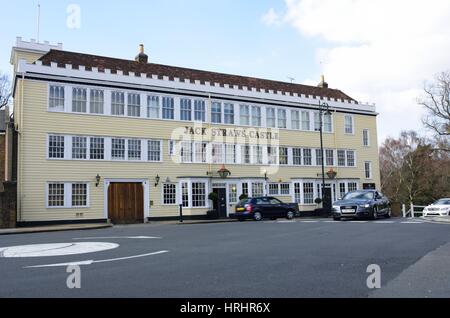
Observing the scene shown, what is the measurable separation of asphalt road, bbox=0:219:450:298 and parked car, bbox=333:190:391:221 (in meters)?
10.3

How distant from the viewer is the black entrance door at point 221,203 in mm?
32062

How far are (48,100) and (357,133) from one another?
2638 cm

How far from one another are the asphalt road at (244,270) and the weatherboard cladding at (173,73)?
64.7ft

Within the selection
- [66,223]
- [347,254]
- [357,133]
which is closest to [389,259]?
[347,254]

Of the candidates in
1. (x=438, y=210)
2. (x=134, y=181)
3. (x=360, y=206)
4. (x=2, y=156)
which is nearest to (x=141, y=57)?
(x=134, y=181)

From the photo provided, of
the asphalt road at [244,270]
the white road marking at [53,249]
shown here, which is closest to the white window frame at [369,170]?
the asphalt road at [244,270]

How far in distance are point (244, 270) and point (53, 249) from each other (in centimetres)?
628

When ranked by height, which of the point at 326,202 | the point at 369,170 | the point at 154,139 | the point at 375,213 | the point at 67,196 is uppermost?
the point at 154,139

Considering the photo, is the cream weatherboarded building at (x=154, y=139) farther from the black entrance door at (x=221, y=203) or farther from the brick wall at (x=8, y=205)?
the brick wall at (x=8, y=205)

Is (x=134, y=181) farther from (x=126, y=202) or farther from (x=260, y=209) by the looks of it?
(x=260, y=209)

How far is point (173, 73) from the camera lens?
111ft

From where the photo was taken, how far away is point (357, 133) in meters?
40.9
